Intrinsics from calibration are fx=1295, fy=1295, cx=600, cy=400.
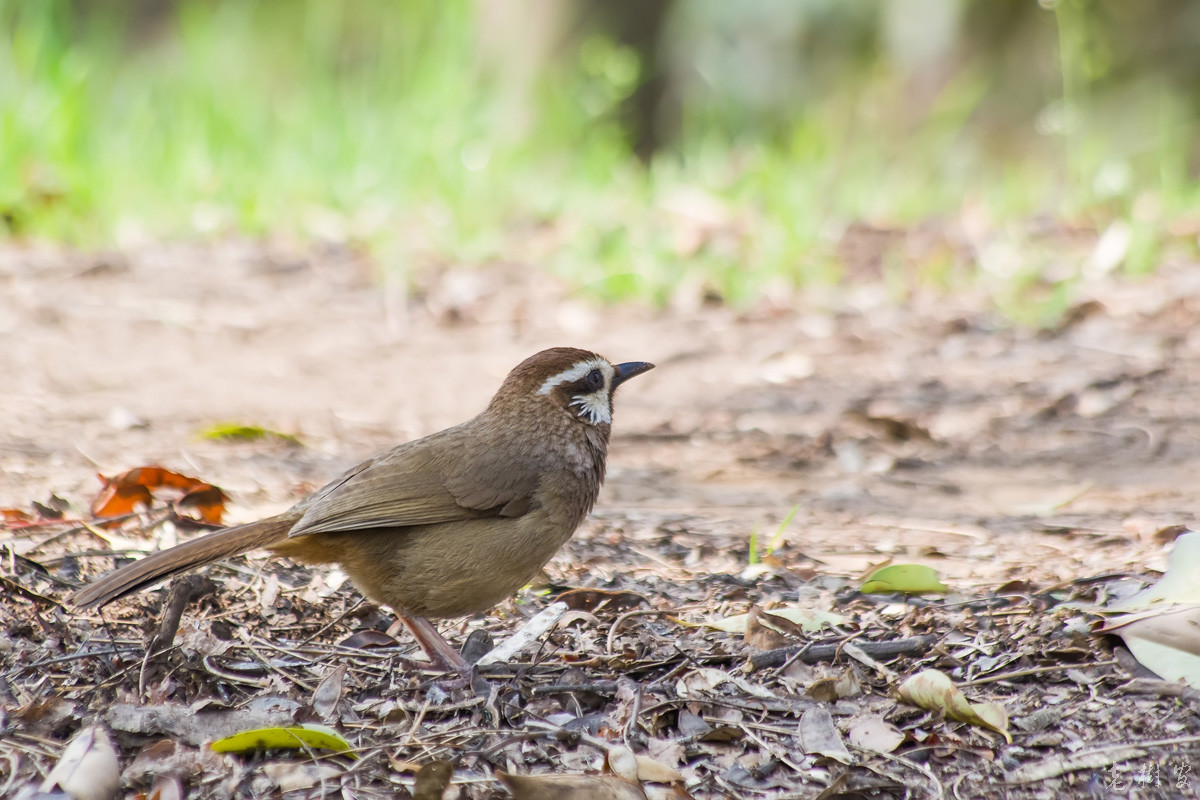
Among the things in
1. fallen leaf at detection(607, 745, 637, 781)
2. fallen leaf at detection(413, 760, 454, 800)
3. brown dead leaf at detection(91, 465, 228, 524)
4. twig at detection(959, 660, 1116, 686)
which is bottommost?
twig at detection(959, 660, 1116, 686)

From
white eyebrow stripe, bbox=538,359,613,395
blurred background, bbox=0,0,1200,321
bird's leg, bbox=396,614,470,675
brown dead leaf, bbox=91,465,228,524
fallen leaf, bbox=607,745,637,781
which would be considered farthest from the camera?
blurred background, bbox=0,0,1200,321

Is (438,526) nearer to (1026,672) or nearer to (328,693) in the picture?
(328,693)

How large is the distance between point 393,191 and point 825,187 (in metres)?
3.15

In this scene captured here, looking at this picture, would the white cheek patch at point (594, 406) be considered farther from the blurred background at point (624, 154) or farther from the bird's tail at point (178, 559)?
the blurred background at point (624, 154)

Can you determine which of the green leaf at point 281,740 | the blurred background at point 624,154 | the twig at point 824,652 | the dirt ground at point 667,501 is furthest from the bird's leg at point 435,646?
the blurred background at point 624,154

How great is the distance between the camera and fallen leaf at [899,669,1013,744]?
2945mm

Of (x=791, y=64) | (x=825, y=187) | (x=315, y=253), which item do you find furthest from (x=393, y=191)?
(x=791, y=64)

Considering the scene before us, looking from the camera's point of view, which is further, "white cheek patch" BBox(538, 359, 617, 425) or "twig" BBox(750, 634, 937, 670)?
"white cheek patch" BBox(538, 359, 617, 425)

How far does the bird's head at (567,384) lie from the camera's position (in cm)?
420

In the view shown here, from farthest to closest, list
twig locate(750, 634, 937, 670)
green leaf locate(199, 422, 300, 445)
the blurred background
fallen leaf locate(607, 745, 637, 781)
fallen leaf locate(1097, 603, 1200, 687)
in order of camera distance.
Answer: the blurred background, green leaf locate(199, 422, 300, 445), twig locate(750, 634, 937, 670), fallen leaf locate(1097, 603, 1200, 687), fallen leaf locate(607, 745, 637, 781)

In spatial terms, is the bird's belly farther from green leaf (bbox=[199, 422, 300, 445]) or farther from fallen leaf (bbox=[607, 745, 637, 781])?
green leaf (bbox=[199, 422, 300, 445])

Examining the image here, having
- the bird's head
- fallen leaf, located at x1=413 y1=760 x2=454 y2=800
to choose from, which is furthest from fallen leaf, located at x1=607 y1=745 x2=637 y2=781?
the bird's head

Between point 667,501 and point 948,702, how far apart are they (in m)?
2.27

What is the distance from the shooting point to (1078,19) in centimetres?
786
